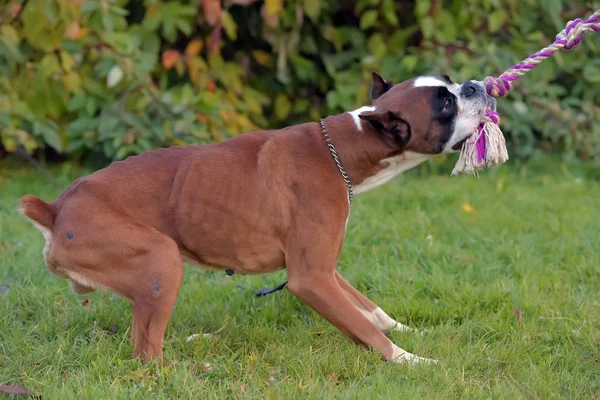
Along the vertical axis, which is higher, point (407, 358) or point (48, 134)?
point (407, 358)

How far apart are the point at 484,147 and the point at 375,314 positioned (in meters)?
1.02

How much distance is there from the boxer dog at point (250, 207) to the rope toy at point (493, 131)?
55 mm

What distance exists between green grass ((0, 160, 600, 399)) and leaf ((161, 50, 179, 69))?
6.01 ft

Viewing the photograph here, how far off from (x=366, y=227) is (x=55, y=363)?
256cm

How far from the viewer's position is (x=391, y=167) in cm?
388

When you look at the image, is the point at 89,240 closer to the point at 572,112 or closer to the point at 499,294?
the point at 499,294

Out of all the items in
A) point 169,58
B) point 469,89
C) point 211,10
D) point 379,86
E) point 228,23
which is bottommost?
point 169,58

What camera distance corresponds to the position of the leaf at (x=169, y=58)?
6.89 meters

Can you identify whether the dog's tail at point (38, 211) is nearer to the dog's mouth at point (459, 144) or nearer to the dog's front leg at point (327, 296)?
the dog's front leg at point (327, 296)

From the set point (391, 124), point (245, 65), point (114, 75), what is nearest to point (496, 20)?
point (245, 65)

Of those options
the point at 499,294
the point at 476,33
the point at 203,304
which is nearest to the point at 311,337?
the point at 203,304

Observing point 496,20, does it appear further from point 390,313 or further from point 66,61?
point 390,313

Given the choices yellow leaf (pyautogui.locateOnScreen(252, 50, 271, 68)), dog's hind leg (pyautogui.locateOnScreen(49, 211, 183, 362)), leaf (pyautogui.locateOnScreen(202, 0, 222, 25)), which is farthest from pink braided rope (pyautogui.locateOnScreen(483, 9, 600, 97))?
yellow leaf (pyautogui.locateOnScreen(252, 50, 271, 68))

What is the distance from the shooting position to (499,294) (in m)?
4.29
